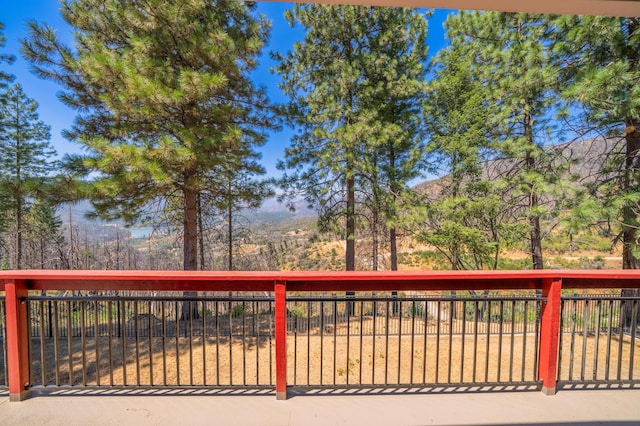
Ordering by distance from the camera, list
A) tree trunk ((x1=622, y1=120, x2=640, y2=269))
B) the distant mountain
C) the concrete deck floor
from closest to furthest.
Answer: the concrete deck floor
tree trunk ((x1=622, y1=120, x2=640, y2=269))
the distant mountain

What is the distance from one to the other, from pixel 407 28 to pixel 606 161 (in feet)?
19.5

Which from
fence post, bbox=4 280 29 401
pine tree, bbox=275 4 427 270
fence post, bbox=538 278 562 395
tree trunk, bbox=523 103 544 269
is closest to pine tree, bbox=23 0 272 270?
pine tree, bbox=275 4 427 270

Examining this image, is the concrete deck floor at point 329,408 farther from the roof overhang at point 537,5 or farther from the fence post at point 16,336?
the roof overhang at point 537,5

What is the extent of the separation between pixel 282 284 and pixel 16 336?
2093 millimetres

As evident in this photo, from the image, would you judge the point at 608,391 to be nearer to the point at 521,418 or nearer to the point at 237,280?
the point at 521,418

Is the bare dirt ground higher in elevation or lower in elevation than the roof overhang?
lower

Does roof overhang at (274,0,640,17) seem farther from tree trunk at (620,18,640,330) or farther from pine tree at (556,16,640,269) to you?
tree trunk at (620,18,640,330)

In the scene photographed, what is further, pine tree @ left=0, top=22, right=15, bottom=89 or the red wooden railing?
pine tree @ left=0, top=22, right=15, bottom=89

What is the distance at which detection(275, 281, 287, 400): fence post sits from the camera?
2020mm

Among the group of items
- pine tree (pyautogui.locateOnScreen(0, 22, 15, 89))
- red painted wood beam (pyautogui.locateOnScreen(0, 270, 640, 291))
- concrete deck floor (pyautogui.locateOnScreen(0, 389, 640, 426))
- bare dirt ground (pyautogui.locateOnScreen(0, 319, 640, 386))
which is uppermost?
pine tree (pyautogui.locateOnScreen(0, 22, 15, 89))

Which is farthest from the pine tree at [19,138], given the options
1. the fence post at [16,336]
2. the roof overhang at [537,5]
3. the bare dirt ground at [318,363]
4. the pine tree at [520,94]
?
the pine tree at [520,94]

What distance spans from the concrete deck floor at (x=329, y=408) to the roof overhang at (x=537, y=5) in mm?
2809

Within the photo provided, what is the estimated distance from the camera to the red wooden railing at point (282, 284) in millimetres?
1976

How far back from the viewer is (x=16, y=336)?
2.02 metres
